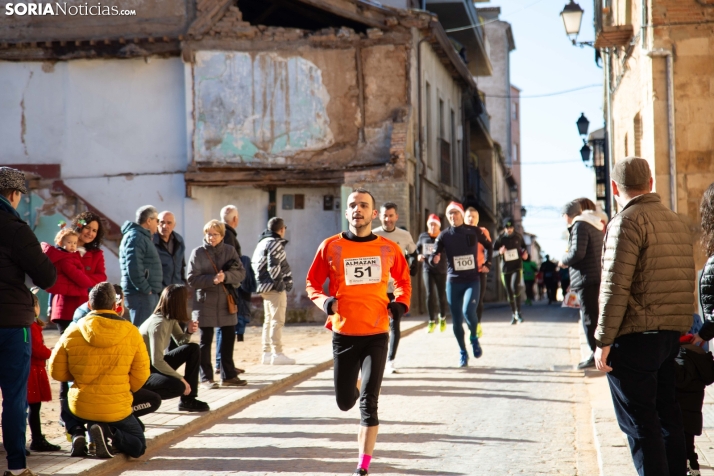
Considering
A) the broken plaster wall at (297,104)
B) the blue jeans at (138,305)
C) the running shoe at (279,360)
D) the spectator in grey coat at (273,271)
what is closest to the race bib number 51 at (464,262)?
the spectator in grey coat at (273,271)

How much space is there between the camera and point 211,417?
8516 mm

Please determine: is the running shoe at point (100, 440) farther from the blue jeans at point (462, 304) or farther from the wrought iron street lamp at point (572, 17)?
the wrought iron street lamp at point (572, 17)

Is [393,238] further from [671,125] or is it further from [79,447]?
[79,447]

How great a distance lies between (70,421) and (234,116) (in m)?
17.0

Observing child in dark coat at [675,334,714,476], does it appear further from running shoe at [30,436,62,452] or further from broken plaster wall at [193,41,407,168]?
broken plaster wall at [193,41,407,168]

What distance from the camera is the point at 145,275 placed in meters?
9.50

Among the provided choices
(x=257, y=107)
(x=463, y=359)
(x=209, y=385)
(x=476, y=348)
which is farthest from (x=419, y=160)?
(x=209, y=385)

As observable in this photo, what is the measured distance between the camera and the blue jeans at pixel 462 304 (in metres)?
11.8

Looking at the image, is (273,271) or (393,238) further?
(273,271)

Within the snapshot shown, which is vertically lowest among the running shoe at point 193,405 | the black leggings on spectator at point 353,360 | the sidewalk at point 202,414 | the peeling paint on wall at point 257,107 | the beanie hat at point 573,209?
the sidewalk at point 202,414

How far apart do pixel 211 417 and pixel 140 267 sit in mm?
1775

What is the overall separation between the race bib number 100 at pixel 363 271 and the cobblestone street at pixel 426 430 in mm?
1273

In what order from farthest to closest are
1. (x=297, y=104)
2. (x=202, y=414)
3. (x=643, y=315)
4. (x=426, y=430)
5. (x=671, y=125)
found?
(x=297, y=104)
(x=671, y=125)
(x=202, y=414)
(x=426, y=430)
(x=643, y=315)

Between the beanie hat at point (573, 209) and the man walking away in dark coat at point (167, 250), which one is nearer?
the man walking away in dark coat at point (167, 250)
